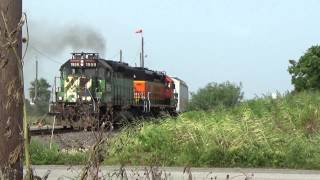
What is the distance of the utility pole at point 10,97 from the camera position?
12.6 feet

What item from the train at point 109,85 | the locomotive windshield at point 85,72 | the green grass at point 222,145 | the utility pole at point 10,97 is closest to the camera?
the utility pole at point 10,97

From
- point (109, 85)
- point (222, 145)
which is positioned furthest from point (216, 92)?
point (222, 145)

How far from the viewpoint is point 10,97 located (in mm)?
3799

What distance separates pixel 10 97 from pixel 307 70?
191ft

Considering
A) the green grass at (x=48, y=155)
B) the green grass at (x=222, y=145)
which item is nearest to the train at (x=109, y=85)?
the green grass at (x=222, y=145)

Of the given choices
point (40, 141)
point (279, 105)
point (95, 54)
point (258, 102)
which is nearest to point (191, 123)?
point (40, 141)

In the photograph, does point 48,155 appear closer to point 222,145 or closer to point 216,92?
point 222,145

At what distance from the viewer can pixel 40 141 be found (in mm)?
16750

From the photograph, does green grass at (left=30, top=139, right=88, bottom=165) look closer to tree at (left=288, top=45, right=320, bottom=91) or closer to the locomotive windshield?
the locomotive windshield

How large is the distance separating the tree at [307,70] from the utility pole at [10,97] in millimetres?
54888

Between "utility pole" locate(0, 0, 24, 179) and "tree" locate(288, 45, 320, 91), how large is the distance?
54888 mm

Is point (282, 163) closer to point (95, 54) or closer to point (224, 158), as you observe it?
point (224, 158)

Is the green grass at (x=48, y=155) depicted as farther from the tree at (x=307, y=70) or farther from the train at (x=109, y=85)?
the tree at (x=307, y=70)

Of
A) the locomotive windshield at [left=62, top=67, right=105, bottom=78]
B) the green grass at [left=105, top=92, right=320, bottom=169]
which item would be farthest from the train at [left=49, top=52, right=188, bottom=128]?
the green grass at [left=105, top=92, right=320, bottom=169]
